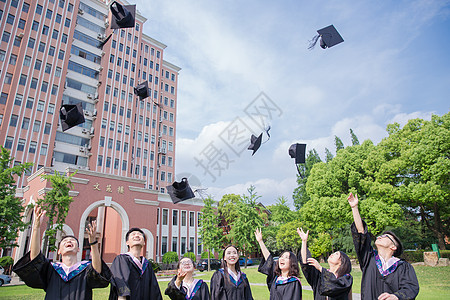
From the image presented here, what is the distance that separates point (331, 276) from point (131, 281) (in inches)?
82.3

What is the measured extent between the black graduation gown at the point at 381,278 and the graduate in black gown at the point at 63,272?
265 cm

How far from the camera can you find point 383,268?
301cm

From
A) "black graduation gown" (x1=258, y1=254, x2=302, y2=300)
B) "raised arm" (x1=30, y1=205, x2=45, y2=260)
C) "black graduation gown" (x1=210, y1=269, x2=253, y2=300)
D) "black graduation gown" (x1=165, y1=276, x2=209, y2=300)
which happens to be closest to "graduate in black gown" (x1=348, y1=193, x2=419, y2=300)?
"black graduation gown" (x1=258, y1=254, x2=302, y2=300)

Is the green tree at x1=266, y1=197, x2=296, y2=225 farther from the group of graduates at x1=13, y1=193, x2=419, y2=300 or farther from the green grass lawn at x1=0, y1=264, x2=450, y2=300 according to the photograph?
the group of graduates at x1=13, y1=193, x2=419, y2=300

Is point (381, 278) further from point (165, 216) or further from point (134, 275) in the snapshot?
point (165, 216)

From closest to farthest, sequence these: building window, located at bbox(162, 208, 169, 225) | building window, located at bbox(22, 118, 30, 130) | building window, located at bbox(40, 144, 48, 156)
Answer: building window, located at bbox(22, 118, 30, 130), building window, located at bbox(40, 144, 48, 156), building window, located at bbox(162, 208, 169, 225)

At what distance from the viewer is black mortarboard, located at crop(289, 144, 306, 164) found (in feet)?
28.5

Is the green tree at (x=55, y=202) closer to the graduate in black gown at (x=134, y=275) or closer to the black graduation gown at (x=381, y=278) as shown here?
the graduate in black gown at (x=134, y=275)

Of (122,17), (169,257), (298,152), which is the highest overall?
(122,17)

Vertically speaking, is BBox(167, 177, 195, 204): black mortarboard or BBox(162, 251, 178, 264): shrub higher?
BBox(167, 177, 195, 204): black mortarboard

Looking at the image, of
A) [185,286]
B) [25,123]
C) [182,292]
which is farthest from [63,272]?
[25,123]

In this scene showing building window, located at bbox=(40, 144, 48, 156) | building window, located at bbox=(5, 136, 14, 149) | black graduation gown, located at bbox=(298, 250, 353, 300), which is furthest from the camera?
building window, located at bbox=(40, 144, 48, 156)

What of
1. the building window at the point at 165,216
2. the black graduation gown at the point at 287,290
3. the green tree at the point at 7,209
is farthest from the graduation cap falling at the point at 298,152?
the building window at the point at 165,216

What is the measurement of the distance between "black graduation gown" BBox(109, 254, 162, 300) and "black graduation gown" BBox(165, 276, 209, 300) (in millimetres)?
156
